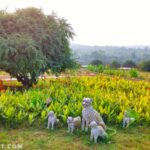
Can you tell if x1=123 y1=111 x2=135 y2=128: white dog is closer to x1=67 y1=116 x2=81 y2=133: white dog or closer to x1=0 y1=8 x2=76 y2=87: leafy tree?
x1=67 y1=116 x2=81 y2=133: white dog

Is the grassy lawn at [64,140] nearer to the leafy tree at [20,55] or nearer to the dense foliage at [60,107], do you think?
the dense foliage at [60,107]

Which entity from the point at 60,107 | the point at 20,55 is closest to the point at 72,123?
the point at 60,107

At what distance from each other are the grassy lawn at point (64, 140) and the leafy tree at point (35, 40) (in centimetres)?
520

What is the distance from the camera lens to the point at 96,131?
6.84m

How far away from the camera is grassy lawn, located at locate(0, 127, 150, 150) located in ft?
22.2

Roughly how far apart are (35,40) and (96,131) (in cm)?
704

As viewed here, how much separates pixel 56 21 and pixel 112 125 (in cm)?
675

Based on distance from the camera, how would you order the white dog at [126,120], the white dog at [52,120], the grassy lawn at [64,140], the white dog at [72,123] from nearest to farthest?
the grassy lawn at [64,140], the white dog at [72,123], the white dog at [52,120], the white dog at [126,120]

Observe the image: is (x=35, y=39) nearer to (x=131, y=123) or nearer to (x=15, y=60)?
(x=15, y=60)

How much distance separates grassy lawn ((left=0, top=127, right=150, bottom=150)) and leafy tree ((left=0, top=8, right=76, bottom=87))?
520 centimetres

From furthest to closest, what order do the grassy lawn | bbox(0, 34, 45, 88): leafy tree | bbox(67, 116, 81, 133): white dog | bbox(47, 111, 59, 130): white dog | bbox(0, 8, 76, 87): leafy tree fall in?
bbox(0, 8, 76, 87): leafy tree < bbox(0, 34, 45, 88): leafy tree < bbox(47, 111, 59, 130): white dog < bbox(67, 116, 81, 133): white dog < the grassy lawn

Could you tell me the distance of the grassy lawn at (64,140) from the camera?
6.75 meters

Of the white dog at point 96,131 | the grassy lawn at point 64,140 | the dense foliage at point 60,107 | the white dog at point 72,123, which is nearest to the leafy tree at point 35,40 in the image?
the dense foliage at point 60,107

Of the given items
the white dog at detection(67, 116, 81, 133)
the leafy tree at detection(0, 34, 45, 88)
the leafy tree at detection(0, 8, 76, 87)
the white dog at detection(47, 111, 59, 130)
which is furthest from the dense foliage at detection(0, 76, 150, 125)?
the leafy tree at detection(0, 8, 76, 87)
